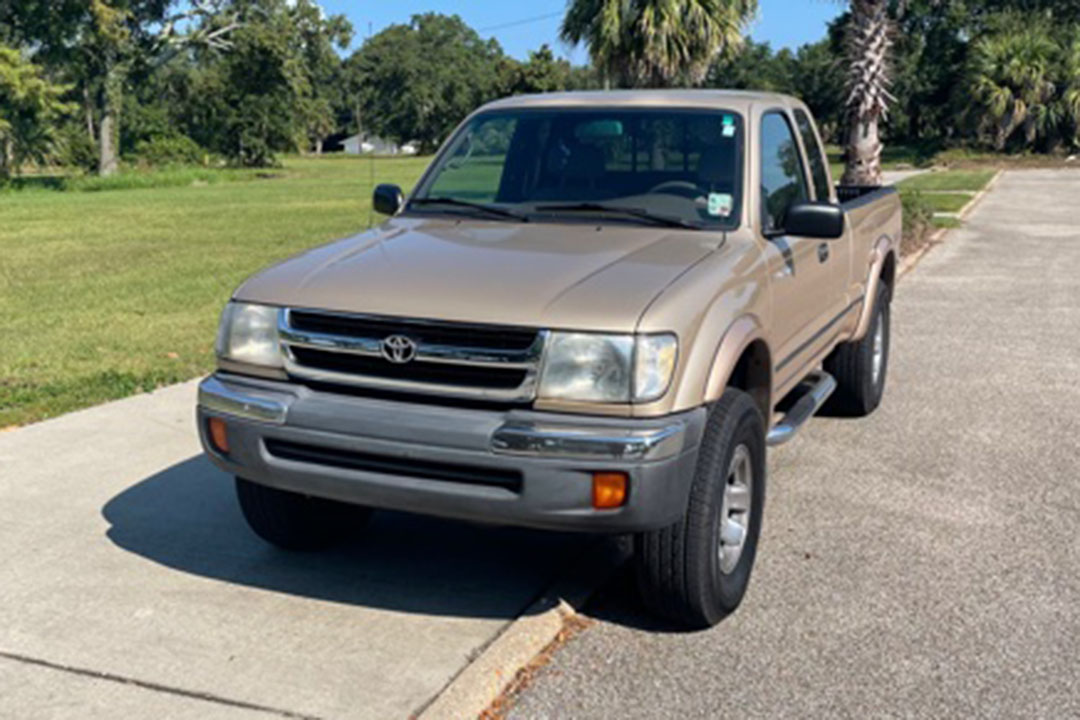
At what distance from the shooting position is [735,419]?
4.03m

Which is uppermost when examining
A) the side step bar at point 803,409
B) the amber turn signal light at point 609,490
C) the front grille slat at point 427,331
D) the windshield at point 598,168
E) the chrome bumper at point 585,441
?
the windshield at point 598,168

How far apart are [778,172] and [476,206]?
1428mm

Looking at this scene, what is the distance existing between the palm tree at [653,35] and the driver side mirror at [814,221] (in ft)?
63.2

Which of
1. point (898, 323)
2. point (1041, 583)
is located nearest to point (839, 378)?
point (1041, 583)

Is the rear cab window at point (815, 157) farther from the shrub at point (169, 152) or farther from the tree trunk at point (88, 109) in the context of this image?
the shrub at point (169, 152)

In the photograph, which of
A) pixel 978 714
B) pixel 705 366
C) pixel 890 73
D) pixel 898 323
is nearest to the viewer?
pixel 978 714

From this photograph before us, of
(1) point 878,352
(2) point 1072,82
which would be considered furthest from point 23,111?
(1) point 878,352

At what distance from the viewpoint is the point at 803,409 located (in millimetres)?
5398

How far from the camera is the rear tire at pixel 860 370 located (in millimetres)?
6906

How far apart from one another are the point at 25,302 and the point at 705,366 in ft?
33.1

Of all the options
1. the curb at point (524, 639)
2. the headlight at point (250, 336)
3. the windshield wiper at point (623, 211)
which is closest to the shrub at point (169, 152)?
the windshield wiper at point (623, 211)

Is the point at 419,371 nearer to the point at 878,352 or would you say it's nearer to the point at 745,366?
the point at 745,366

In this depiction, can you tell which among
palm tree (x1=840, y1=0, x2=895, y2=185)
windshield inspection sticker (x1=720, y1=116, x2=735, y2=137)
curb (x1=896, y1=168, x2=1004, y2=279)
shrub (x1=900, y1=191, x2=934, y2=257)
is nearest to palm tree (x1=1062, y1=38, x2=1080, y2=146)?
curb (x1=896, y1=168, x2=1004, y2=279)

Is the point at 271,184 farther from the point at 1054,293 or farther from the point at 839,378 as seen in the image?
the point at 839,378
